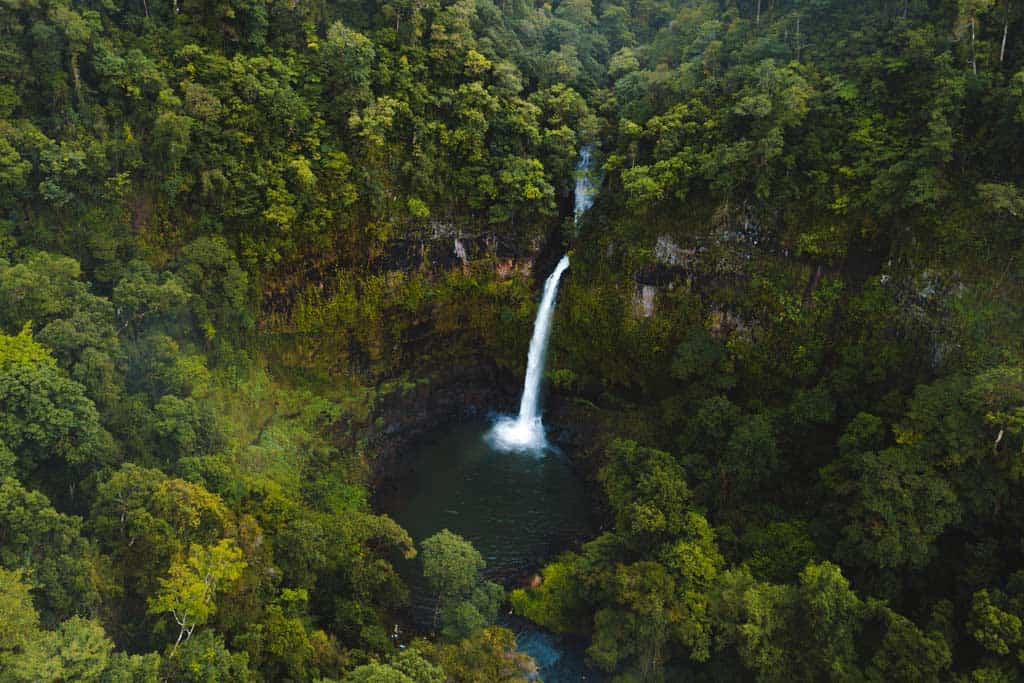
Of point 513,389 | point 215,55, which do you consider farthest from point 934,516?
point 215,55

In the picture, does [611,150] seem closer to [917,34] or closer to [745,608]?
[917,34]

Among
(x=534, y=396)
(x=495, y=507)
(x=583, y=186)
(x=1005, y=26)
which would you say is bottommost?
(x=495, y=507)

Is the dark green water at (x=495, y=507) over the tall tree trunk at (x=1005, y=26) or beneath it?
beneath

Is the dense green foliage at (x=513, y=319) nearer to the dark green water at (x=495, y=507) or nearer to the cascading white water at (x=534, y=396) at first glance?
the cascading white water at (x=534, y=396)

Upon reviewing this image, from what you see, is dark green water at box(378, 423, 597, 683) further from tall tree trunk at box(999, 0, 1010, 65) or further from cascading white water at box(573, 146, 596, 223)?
tall tree trunk at box(999, 0, 1010, 65)

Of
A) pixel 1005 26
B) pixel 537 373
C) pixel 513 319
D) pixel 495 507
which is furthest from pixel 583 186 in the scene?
pixel 1005 26

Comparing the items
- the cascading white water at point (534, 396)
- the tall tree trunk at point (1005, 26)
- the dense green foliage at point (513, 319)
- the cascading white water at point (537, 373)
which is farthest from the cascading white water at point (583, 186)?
the tall tree trunk at point (1005, 26)

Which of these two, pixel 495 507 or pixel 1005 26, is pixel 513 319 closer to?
pixel 495 507
